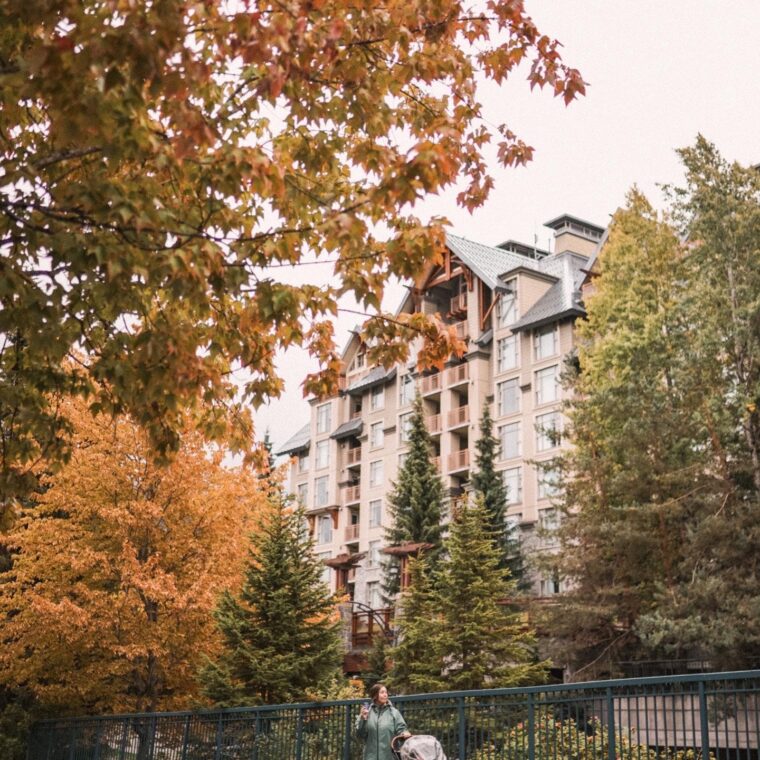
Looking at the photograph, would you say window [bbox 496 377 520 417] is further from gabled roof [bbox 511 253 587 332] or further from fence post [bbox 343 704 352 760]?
fence post [bbox 343 704 352 760]

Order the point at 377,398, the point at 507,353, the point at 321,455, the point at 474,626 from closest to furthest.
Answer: the point at 474,626
the point at 507,353
the point at 377,398
the point at 321,455

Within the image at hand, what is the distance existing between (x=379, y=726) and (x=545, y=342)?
43580 mm

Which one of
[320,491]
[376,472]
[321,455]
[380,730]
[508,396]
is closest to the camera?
[380,730]

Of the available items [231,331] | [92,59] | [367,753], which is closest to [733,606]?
[367,753]

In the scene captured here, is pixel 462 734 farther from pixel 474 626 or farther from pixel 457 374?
pixel 457 374

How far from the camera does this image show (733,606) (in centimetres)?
2958

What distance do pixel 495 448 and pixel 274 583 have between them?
2806cm

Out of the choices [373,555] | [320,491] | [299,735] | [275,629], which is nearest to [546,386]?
[373,555]

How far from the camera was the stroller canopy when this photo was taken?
1201cm

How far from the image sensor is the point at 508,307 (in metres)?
58.2

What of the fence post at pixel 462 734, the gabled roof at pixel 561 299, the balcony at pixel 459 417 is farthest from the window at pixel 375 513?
the fence post at pixel 462 734

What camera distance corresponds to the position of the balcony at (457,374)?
196 feet

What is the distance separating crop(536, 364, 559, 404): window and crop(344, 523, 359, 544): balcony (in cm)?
1717

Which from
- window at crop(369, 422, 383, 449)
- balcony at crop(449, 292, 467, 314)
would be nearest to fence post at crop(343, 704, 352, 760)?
balcony at crop(449, 292, 467, 314)
